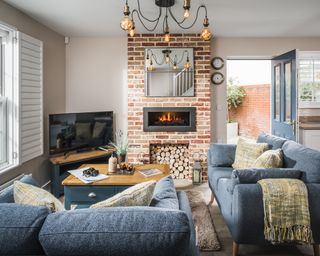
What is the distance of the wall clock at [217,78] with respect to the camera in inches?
209

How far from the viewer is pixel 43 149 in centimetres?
439

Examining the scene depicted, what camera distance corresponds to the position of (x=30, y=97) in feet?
12.6

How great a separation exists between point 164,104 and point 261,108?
4.42 metres

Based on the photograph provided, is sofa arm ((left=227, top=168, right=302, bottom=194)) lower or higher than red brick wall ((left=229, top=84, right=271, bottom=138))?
lower

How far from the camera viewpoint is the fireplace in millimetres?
5105

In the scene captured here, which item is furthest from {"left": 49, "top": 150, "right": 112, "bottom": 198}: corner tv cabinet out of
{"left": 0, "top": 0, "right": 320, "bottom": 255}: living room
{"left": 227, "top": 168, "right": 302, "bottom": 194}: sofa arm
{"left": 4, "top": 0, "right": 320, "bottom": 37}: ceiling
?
{"left": 227, "top": 168, "right": 302, "bottom": 194}: sofa arm

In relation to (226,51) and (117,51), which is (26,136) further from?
(226,51)

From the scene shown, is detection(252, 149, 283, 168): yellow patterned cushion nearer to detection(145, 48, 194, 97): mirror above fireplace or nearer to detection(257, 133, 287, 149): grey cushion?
detection(257, 133, 287, 149): grey cushion

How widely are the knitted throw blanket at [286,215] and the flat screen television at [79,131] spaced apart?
3.11 metres

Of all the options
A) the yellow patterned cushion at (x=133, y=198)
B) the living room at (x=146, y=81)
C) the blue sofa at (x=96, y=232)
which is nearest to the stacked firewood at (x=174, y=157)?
the living room at (x=146, y=81)

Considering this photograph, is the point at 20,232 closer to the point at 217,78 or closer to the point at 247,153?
the point at 247,153

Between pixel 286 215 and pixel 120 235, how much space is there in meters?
1.63

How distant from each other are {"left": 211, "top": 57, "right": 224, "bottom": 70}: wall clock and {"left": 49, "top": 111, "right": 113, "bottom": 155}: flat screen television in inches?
78.1

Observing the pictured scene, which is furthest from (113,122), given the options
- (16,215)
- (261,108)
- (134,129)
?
(261,108)
